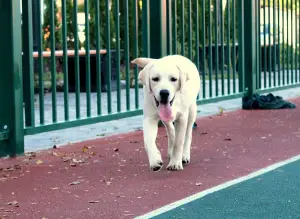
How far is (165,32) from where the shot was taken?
10.7 m

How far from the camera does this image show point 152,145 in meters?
7.08

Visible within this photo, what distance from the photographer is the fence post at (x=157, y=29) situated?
34.7 feet

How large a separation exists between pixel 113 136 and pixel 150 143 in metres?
2.93

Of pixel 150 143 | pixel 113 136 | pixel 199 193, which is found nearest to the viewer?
pixel 199 193

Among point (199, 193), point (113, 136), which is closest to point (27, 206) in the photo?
point (199, 193)

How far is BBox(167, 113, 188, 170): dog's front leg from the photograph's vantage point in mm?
7363

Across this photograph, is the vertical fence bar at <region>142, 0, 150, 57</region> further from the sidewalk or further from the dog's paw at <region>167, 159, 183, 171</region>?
the dog's paw at <region>167, 159, 183, 171</region>

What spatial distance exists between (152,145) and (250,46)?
6.13 meters

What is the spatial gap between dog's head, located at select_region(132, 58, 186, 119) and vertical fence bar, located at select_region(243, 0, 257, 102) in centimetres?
586

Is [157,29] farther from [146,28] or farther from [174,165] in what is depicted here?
[174,165]

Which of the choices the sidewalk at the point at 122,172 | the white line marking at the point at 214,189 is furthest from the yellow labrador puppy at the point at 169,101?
the white line marking at the point at 214,189

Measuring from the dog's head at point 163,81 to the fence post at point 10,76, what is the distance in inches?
59.2

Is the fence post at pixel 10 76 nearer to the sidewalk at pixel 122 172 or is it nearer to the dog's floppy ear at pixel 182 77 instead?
the sidewalk at pixel 122 172

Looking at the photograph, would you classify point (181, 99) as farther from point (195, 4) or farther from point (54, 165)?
point (195, 4)
